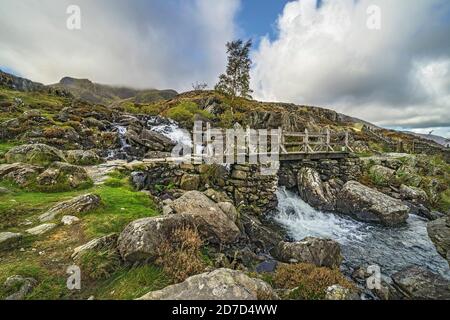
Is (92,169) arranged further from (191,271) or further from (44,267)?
(191,271)

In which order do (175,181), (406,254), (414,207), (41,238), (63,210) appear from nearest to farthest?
(41,238), (63,210), (406,254), (175,181), (414,207)

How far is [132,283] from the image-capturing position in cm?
423

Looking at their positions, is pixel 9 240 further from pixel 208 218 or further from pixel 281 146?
pixel 281 146

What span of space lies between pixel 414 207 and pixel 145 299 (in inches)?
688

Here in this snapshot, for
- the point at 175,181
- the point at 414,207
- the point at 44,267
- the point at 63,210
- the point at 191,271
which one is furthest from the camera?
the point at 414,207

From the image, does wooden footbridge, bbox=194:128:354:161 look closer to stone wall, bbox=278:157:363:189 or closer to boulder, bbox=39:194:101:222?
stone wall, bbox=278:157:363:189

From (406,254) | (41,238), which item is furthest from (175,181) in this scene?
(406,254)

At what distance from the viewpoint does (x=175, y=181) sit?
11.4 metres

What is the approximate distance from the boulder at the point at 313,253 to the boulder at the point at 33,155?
10610 millimetres

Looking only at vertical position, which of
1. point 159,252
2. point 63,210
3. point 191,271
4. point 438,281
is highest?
point 63,210

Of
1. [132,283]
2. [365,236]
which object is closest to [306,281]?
[132,283]

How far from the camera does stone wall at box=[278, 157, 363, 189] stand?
1615 centimetres

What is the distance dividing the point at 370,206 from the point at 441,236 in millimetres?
6067

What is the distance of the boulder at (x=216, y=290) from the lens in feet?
12.1
